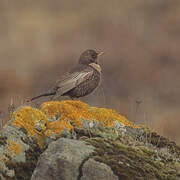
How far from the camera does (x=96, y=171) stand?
4656 mm

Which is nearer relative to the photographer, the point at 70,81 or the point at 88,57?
the point at 70,81

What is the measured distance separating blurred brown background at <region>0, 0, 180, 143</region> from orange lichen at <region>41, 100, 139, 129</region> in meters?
6.21

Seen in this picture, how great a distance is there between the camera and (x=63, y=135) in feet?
17.9

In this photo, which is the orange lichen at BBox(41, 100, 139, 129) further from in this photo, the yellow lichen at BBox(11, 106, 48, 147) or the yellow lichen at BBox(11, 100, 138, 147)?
the yellow lichen at BBox(11, 106, 48, 147)

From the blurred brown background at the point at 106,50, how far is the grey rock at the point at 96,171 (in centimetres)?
783

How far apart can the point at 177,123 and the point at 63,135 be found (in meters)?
7.55

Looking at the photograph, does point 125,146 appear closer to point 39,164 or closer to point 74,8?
point 39,164

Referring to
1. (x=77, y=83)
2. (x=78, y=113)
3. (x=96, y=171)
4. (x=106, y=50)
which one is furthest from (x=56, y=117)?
(x=106, y=50)

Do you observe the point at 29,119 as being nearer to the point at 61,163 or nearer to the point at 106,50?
the point at 61,163

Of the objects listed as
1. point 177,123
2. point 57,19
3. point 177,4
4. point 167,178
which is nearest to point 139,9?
point 177,4

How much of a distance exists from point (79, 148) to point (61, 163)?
0.29 metres

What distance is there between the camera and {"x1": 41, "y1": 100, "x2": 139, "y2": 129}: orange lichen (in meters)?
5.90

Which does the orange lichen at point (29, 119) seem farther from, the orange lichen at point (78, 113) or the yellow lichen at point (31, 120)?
the orange lichen at point (78, 113)

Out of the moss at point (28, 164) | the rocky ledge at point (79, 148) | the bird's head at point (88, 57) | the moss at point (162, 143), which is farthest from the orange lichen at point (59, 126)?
the bird's head at point (88, 57)
